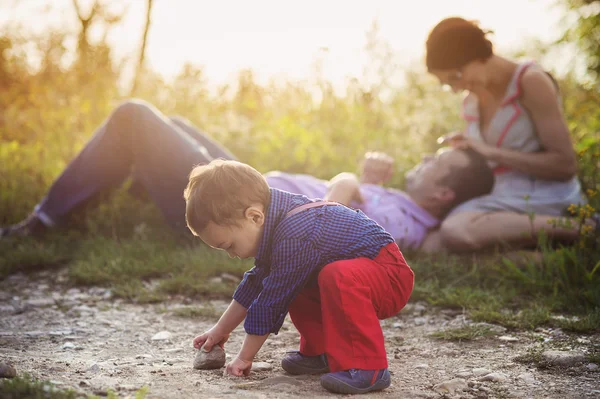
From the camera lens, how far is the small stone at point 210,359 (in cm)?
249

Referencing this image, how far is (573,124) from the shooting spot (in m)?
5.67

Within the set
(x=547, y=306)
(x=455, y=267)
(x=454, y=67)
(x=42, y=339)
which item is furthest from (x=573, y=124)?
(x=42, y=339)

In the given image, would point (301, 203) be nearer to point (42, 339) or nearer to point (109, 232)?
point (42, 339)

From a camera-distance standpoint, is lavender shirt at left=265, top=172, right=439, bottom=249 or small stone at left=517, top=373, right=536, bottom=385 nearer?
small stone at left=517, top=373, right=536, bottom=385

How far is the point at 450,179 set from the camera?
14.0 feet

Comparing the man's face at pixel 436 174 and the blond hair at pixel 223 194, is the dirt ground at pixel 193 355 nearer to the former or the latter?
the blond hair at pixel 223 194

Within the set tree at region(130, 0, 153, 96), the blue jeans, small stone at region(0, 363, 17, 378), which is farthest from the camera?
tree at region(130, 0, 153, 96)

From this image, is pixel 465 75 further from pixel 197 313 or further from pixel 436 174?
pixel 197 313

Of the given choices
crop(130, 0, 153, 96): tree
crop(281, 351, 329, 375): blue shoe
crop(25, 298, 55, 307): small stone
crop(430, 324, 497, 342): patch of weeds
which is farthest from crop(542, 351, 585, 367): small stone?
crop(130, 0, 153, 96): tree

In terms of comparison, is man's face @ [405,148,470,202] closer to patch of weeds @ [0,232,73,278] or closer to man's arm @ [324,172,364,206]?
man's arm @ [324,172,364,206]

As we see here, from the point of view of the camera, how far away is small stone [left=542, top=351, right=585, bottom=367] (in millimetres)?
2551

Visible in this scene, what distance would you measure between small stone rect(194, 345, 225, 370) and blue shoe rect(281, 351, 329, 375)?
0.25 metres

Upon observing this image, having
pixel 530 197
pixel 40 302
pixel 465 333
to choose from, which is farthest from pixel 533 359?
pixel 40 302

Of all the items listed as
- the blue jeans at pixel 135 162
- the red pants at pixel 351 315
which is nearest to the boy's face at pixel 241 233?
the red pants at pixel 351 315
